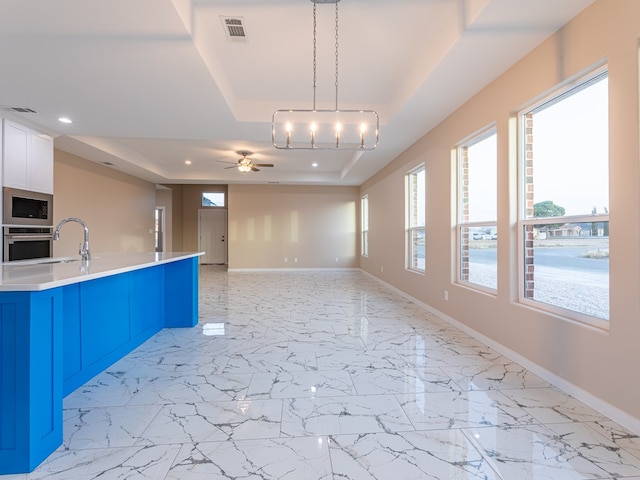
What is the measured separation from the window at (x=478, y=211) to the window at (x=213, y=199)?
9469mm

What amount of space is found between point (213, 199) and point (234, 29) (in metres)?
9.64

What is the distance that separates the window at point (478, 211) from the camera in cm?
345

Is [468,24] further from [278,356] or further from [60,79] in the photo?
[60,79]

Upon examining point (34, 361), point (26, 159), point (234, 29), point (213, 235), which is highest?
point (234, 29)

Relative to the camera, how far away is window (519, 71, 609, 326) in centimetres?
223

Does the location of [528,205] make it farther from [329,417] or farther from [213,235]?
[213,235]

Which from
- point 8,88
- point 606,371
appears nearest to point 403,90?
point 606,371

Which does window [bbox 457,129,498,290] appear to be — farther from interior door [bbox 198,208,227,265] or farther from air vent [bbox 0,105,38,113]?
interior door [bbox 198,208,227,265]

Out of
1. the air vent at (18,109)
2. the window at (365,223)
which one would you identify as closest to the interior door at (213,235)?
the window at (365,223)

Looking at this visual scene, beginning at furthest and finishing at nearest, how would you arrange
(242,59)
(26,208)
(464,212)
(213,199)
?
(213,199), (26,208), (464,212), (242,59)

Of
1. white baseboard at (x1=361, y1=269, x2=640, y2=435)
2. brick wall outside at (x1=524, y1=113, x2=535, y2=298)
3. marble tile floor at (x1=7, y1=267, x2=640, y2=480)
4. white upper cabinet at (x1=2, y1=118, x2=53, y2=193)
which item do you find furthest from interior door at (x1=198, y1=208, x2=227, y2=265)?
brick wall outside at (x1=524, y1=113, x2=535, y2=298)

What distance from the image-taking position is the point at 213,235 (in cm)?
1214

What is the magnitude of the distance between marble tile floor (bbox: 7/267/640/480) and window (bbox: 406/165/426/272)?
2165mm

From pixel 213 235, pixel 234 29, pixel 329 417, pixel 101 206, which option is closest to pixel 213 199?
pixel 213 235
